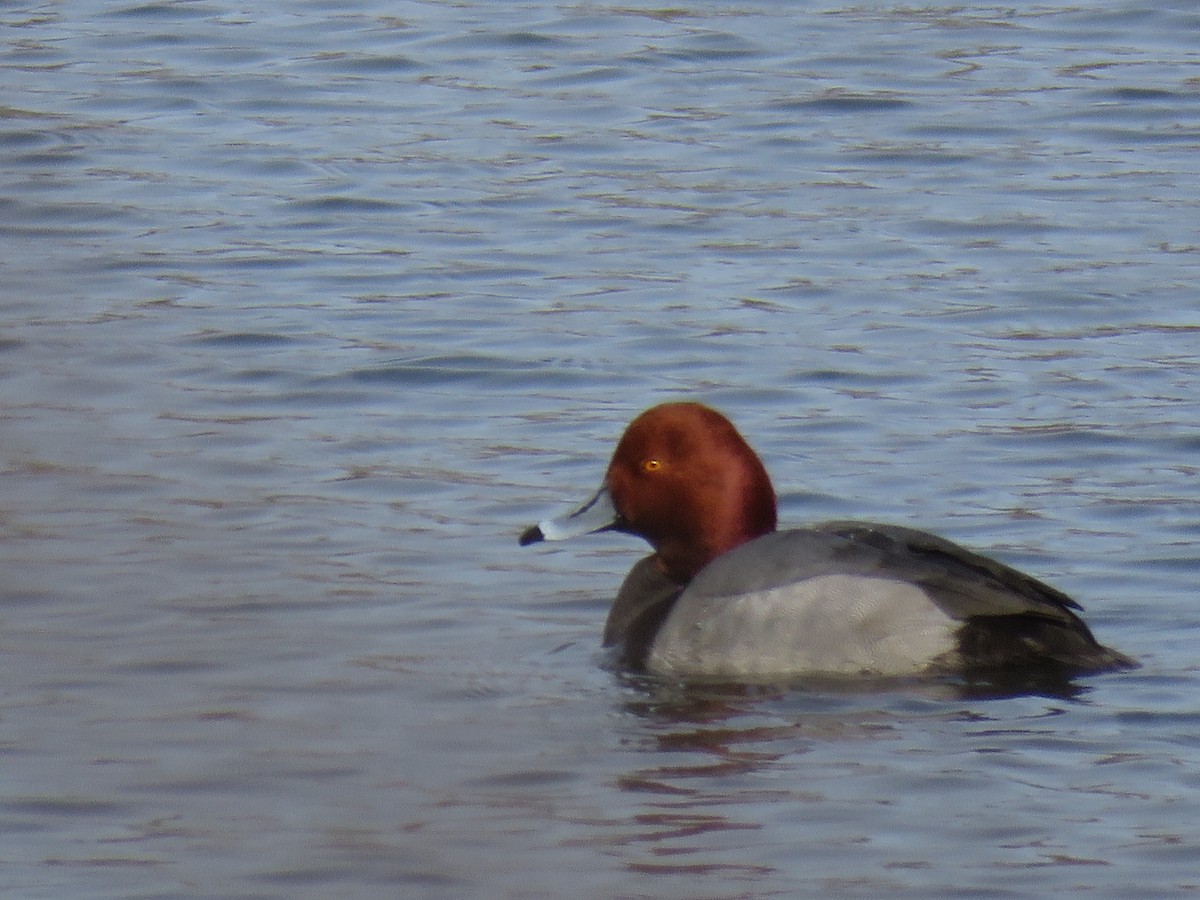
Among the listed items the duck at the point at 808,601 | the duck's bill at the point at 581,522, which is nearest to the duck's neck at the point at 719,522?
the duck at the point at 808,601

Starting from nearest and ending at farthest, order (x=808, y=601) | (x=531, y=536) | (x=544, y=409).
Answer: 1. (x=808, y=601)
2. (x=531, y=536)
3. (x=544, y=409)

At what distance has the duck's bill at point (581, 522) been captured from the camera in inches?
277

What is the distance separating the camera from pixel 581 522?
712cm

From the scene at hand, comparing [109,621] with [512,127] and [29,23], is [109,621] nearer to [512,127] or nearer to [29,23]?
[512,127]

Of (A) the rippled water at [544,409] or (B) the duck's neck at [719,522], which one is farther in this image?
(B) the duck's neck at [719,522]

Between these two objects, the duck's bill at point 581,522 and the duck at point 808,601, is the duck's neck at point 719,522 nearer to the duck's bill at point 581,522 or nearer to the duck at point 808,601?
the duck at point 808,601

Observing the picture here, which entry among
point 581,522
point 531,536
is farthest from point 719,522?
point 531,536

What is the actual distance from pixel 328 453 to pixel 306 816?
338 centimetres

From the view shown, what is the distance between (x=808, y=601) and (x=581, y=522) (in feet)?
2.63

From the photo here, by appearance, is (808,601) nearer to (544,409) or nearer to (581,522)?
(581,522)

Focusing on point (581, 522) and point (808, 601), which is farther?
point (581, 522)

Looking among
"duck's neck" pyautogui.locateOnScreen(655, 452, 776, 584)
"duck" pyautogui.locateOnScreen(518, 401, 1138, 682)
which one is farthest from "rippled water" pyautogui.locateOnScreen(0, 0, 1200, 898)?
"duck's neck" pyautogui.locateOnScreen(655, 452, 776, 584)

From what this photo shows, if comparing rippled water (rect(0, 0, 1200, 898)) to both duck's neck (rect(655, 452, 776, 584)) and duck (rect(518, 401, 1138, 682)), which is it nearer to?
duck (rect(518, 401, 1138, 682))

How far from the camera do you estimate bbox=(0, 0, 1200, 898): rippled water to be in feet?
17.4
